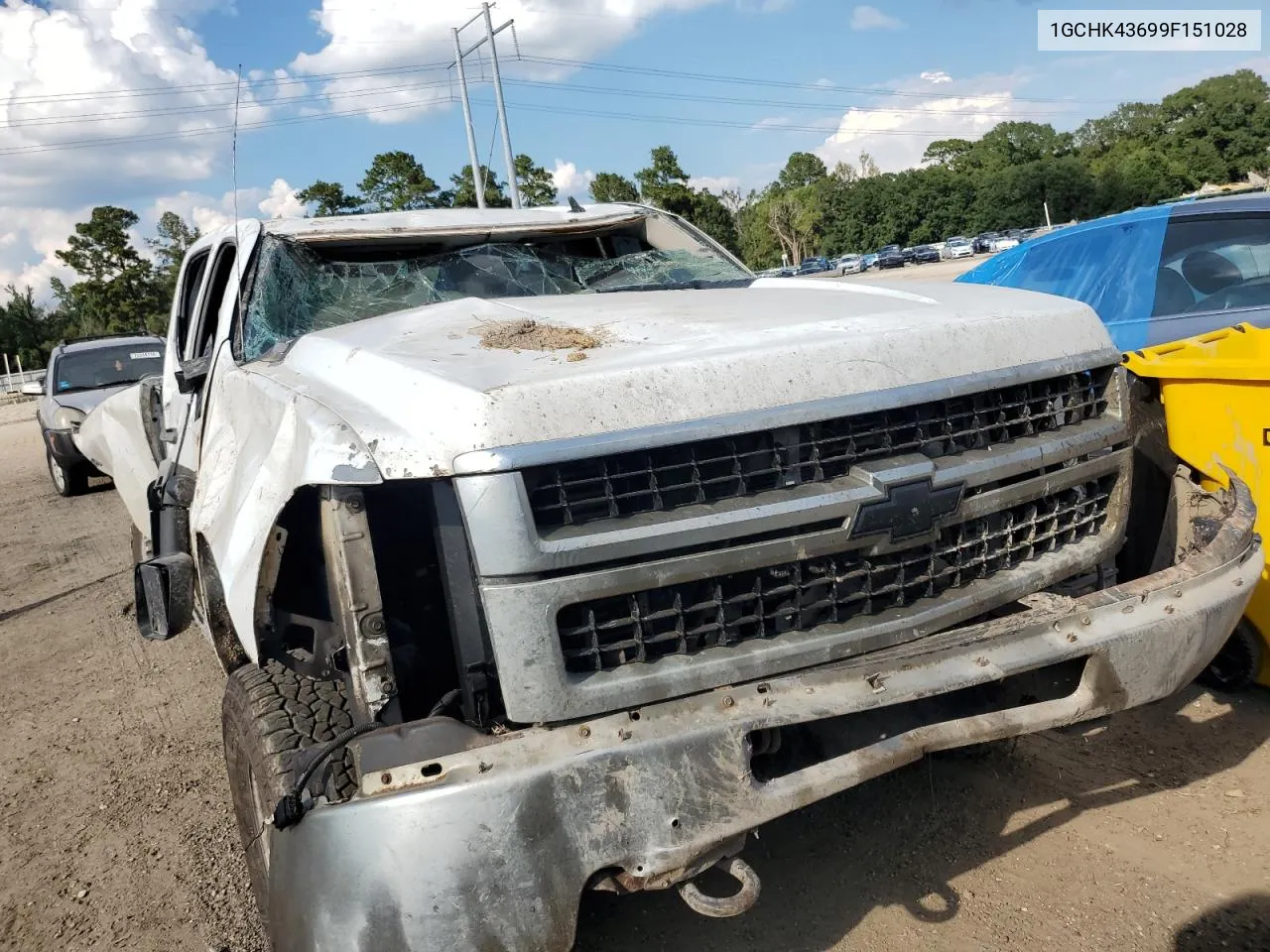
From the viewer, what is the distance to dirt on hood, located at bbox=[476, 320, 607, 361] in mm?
2391

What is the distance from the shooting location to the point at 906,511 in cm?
225

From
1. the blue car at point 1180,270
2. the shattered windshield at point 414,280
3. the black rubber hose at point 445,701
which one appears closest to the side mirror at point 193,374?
the shattered windshield at point 414,280

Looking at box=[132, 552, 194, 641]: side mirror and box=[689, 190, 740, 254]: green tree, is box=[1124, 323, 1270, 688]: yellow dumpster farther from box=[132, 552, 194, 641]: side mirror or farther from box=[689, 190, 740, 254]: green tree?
box=[689, 190, 740, 254]: green tree

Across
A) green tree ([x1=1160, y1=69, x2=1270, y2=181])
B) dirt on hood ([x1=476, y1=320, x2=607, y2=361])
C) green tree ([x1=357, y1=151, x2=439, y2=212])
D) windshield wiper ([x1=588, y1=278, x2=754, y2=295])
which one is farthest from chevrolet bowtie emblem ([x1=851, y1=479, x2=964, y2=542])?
green tree ([x1=1160, y1=69, x2=1270, y2=181])

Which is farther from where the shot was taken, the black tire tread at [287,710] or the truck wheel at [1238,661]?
the truck wheel at [1238,661]

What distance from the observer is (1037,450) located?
2.55 meters

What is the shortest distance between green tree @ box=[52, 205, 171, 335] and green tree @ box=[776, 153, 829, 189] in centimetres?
6231

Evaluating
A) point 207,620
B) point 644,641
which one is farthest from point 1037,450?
point 207,620

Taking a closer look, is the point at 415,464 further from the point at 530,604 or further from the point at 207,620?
the point at 207,620

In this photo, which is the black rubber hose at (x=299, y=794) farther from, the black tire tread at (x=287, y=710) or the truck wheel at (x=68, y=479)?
the truck wheel at (x=68, y=479)

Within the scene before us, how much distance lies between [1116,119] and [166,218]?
280 ft

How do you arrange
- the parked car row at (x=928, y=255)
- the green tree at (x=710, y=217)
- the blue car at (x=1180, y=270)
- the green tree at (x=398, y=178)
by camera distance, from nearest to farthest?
the blue car at (x=1180, y=270) < the green tree at (x=398, y=178) < the green tree at (x=710, y=217) < the parked car row at (x=928, y=255)

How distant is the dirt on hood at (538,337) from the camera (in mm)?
2391

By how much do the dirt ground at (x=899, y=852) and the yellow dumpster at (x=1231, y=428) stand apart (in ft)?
0.73
